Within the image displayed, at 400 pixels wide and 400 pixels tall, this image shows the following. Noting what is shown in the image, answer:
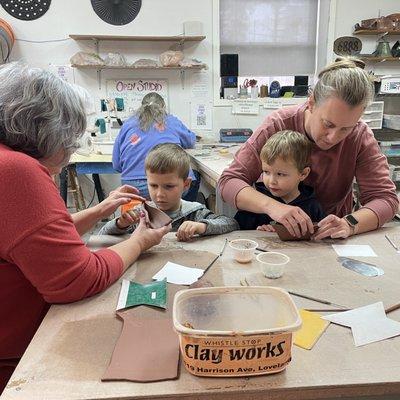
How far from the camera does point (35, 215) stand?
939 mm

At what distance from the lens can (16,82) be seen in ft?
3.28

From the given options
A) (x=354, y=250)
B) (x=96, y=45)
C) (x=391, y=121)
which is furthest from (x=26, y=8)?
(x=354, y=250)

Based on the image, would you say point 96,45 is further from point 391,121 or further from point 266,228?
point 266,228

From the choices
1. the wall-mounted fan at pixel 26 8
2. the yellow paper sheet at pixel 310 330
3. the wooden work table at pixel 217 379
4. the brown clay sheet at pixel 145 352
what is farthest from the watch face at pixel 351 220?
the wall-mounted fan at pixel 26 8

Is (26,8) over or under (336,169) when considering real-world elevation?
over

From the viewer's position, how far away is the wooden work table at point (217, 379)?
30.9 inches

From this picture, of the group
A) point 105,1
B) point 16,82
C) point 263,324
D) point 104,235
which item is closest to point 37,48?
point 105,1

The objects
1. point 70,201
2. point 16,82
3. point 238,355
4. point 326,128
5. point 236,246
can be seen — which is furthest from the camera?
point 70,201

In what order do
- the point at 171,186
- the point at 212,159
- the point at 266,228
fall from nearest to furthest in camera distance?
the point at 266,228
the point at 171,186
the point at 212,159

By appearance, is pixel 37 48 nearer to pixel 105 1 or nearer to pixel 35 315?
pixel 105 1

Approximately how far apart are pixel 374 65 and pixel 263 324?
4394mm

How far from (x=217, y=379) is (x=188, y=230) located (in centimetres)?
78

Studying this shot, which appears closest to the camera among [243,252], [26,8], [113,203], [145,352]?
[145,352]

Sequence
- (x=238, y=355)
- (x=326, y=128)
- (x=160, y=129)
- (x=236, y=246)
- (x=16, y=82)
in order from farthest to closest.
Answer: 1. (x=160, y=129)
2. (x=326, y=128)
3. (x=236, y=246)
4. (x=16, y=82)
5. (x=238, y=355)
